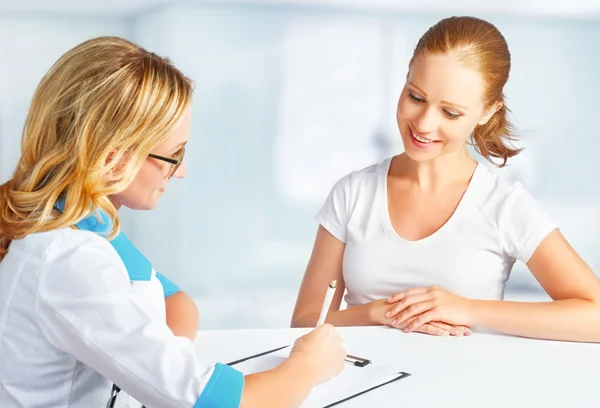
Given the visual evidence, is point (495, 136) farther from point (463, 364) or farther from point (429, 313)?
point (463, 364)

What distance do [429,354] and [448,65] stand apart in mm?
660

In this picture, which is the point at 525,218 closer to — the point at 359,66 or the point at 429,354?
the point at 429,354

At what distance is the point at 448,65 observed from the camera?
183 cm

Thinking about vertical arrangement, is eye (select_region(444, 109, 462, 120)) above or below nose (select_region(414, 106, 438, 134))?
above

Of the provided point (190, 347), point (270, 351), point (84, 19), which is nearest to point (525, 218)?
point (270, 351)

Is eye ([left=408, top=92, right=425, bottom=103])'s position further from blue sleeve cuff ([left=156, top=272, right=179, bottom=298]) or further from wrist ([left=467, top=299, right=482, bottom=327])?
blue sleeve cuff ([left=156, top=272, right=179, bottom=298])

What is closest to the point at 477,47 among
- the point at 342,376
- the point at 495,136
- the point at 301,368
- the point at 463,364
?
the point at 495,136

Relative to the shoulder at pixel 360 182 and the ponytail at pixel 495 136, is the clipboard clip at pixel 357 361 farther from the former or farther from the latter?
the ponytail at pixel 495 136

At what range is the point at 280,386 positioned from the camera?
114cm

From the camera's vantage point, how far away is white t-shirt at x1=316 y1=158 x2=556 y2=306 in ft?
6.21

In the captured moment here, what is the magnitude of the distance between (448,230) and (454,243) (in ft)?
0.11

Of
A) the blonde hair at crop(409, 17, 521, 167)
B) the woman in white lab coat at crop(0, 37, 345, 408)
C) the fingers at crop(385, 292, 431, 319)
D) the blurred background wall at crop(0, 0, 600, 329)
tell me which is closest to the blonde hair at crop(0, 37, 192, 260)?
the woman in white lab coat at crop(0, 37, 345, 408)

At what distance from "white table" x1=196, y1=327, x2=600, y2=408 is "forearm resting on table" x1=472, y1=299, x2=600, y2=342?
22 millimetres

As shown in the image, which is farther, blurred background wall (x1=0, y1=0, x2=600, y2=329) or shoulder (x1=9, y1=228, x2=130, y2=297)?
blurred background wall (x1=0, y1=0, x2=600, y2=329)
